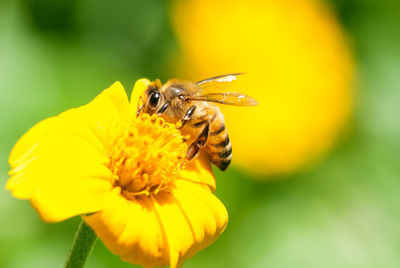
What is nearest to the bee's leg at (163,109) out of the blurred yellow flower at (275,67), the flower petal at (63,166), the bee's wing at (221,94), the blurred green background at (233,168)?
the bee's wing at (221,94)

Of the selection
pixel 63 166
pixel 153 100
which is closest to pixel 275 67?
pixel 153 100

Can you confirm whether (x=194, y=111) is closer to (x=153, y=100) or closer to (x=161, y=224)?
(x=153, y=100)

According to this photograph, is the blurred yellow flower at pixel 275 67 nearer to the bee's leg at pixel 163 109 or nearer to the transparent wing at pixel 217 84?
the transparent wing at pixel 217 84

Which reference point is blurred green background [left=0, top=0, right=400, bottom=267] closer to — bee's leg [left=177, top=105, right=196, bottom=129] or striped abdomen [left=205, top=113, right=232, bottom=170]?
striped abdomen [left=205, top=113, right=232, bottom=170]

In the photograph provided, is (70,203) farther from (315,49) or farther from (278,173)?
(315,49)

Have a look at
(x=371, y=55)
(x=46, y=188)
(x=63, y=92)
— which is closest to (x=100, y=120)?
(x=46, y=188)

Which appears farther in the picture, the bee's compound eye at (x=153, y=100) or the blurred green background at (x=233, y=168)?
the blurred green background at (x=233, y=168)

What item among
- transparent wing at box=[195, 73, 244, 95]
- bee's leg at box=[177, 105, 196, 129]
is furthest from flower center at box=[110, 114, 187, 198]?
transparent wing at box=[195, 73, 244, 95]
